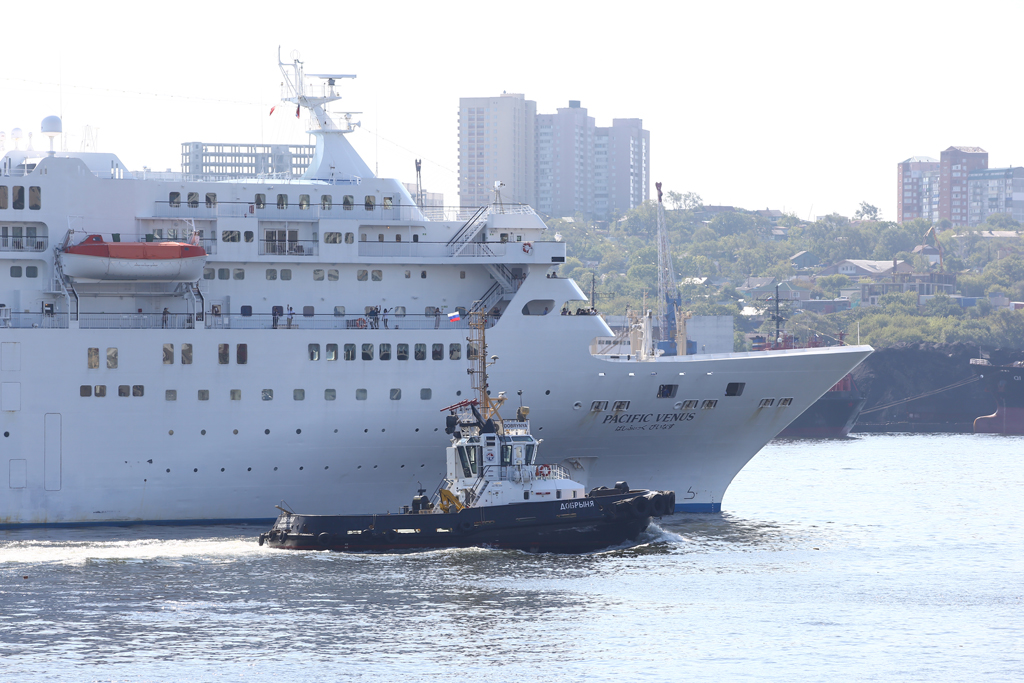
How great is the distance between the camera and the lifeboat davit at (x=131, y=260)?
35.7m

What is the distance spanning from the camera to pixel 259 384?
36062mm

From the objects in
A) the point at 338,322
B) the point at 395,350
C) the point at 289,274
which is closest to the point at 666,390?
the point at 395,350

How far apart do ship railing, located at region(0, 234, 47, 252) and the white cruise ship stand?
0.06 m

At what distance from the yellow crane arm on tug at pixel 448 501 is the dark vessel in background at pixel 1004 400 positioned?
7810 cm

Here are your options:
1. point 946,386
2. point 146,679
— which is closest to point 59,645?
point 146,679

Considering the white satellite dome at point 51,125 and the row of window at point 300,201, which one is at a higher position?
the white satellite dome at point 51,125

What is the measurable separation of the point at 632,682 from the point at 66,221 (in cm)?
2184

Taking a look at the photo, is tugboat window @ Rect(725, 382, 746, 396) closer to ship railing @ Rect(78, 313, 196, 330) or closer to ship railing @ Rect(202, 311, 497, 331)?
ship railing @ Rect(202, 311, 497, 331)

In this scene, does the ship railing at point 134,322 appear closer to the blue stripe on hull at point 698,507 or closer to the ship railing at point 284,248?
the ship railing at point 284,248

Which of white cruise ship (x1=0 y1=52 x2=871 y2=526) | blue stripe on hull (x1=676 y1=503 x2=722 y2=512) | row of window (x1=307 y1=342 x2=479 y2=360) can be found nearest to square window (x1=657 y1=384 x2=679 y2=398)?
white cruise ship (x1=0 y1=52 x2=871 y2=526)

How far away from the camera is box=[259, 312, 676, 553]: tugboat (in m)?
34.3

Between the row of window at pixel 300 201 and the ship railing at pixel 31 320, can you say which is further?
the row of window at pixel 300 201

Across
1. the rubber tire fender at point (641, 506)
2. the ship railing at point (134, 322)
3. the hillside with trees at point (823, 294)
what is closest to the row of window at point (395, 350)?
the ship railing at point (134, 322)

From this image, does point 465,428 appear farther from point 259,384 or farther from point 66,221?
point 66,221
